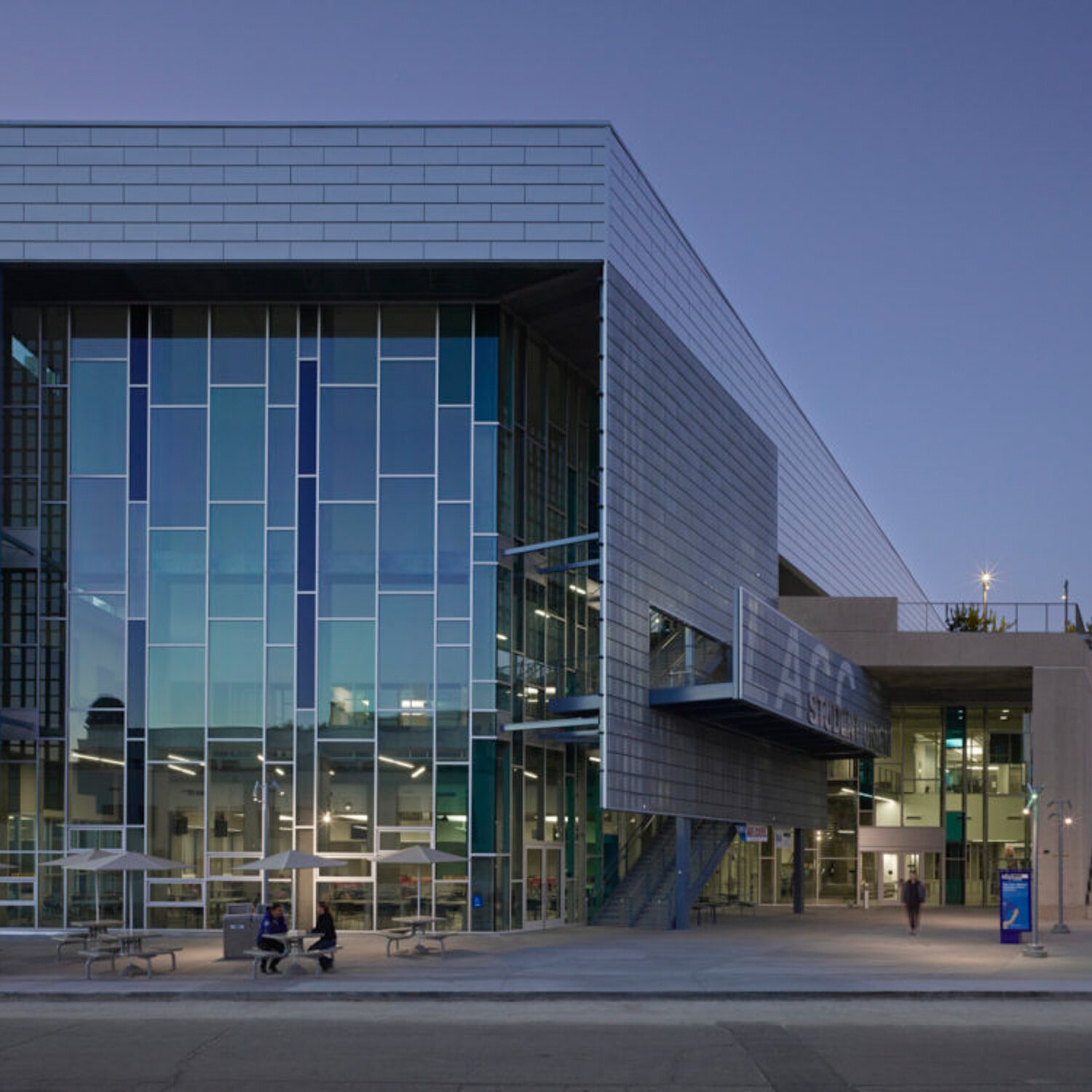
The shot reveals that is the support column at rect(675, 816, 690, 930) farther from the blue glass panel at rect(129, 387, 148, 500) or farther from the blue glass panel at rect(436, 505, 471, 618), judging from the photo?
the blue glass panel at rect(129, 387, 148, 500)

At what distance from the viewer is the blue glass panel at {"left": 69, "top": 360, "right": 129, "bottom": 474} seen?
115 ft

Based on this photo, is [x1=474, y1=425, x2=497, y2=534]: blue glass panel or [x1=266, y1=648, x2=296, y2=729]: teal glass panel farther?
[x1=474, y1=425, x2=497, y2=534]: blue glass panel

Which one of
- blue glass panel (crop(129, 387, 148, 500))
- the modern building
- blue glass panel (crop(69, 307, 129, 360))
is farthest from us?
blue glass panel (crop(69, 307, 129, 360))

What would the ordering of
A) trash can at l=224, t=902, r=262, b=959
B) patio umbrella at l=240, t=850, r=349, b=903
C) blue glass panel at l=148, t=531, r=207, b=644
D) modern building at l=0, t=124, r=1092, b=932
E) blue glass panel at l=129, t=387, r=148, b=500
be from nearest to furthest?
trash can at l=224, t=902, r=262, b=959, patio umbrella at l=240, t=850, r=349, b=903, modern building at l=0, t=124, r=1092, b=932, blue glass panel at l=148, t=531, r=207, b=644, blue glass panel at l=129, t=387, r=148, b=500

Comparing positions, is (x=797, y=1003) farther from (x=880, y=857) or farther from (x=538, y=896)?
(x=880, y=857)

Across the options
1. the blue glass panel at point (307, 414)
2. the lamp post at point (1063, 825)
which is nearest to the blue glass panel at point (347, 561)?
the blue glass panel at point (307, 414)

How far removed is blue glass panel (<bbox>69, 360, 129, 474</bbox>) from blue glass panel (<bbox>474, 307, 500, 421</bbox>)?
8092 mm

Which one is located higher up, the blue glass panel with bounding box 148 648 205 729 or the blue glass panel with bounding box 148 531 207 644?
the blue glass panel with bounding box 148 531 207 644

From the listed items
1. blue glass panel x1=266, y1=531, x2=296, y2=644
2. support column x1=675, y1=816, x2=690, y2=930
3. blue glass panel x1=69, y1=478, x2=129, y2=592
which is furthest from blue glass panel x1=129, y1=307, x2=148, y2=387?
support column x1=675, y1=816, x2=690, y2=930

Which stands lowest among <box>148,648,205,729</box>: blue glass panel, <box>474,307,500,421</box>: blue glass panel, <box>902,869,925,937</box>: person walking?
<box>902,869,925,937</box>: person walking

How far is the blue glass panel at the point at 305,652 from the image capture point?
34.4 meters

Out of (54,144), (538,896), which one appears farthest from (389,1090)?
(54,144)

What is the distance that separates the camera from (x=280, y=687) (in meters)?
34.5

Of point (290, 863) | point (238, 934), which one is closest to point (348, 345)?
point (290, 863)
